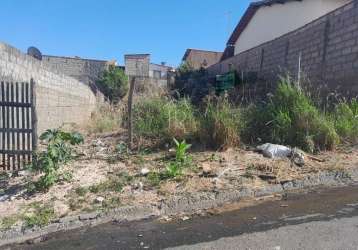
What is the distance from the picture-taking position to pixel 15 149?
7320 millimetres

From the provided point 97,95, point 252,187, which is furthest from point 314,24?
point 97,95

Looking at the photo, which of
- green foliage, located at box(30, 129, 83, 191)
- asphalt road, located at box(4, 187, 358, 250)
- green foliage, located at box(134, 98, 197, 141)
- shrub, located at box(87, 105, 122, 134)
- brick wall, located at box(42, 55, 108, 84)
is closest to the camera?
Result: asphalt road, located at box(4, 187, 358, 250)

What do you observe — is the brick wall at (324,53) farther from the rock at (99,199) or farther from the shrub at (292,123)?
the rock at (99,199)

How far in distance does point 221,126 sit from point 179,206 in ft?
7.60

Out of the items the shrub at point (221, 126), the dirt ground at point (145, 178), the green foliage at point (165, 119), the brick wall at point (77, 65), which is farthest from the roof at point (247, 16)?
the brick wall at point (77, 65)

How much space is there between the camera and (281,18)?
17734mm

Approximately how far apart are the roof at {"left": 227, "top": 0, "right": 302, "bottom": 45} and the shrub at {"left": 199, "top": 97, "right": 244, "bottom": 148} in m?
11.7

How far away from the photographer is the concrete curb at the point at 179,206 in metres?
4.57

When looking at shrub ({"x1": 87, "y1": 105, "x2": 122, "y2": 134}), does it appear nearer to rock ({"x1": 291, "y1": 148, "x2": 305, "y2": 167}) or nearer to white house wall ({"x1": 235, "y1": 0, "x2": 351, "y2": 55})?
rock ({"x1": 291, "y1": 148, "x2": 305, "y2": 167})

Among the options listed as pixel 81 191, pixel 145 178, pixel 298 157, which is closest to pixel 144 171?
pixel 145 178

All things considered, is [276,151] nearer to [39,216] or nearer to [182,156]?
[182,156]

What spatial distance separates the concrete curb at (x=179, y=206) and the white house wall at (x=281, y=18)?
11507 millimetres

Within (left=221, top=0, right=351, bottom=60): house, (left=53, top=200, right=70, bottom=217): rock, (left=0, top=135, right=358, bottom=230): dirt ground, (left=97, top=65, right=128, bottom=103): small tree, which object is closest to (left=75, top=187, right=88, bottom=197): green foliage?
(left=0, top=135, right=358, bottom=230): dirt ground

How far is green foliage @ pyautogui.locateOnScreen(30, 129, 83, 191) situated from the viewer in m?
5.65
